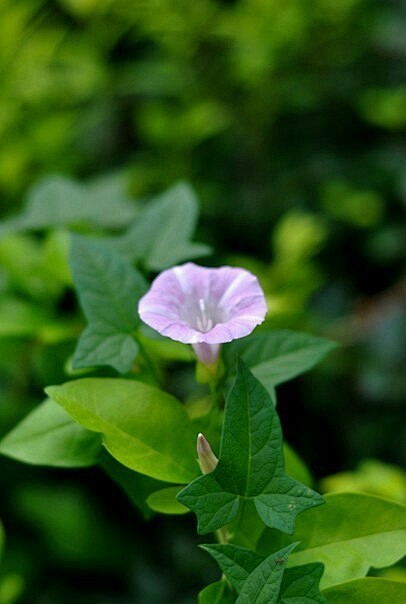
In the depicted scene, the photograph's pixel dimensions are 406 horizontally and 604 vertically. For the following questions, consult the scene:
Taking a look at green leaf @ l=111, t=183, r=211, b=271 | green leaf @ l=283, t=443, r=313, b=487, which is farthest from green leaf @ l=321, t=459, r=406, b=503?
green leaf @ l=111, t=183, r=211, b=271

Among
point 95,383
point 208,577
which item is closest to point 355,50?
point 208,577

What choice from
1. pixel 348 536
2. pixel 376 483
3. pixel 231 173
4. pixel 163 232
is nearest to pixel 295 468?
pixel 348 536

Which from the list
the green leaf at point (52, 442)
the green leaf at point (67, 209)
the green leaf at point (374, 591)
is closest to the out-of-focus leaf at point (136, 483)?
the green leaf at point (52, 442)

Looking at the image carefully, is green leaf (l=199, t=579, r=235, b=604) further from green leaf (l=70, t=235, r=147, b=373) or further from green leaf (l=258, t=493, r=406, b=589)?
green leaf (l=70, t=235, r=147, b=373)

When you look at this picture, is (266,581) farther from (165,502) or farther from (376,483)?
(376,483)

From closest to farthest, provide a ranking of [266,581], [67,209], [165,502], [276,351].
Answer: [266,581] < [165,502] < [276,351] < [67,209]

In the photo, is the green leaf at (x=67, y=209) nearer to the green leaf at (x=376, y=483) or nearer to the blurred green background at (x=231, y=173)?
the blurred green background at (x=231, y=173)
